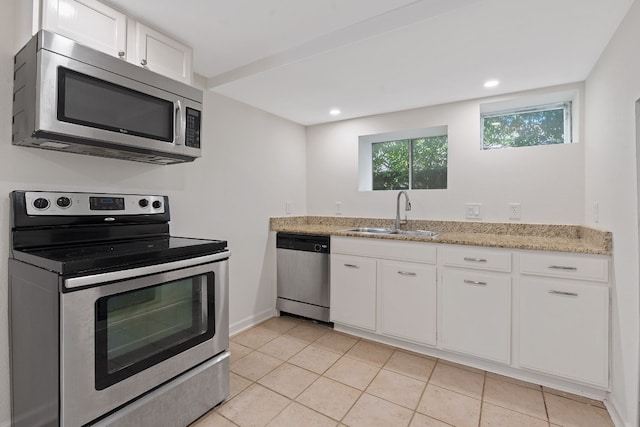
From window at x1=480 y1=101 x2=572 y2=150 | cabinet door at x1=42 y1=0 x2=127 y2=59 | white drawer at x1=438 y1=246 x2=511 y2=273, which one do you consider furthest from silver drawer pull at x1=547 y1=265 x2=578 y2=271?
cabinet door at x1=42 y1=0 x2=127 y2=59

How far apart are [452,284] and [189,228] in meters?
1.99

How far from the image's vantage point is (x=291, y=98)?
2.72 m

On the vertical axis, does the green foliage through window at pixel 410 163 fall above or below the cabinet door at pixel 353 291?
above

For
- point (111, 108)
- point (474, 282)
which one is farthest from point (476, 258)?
point (111, 108)

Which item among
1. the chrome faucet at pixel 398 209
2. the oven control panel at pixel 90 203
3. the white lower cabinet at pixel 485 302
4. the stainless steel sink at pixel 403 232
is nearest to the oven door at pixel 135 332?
the oven control panel at pixel 90 203

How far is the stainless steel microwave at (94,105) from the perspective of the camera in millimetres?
1290

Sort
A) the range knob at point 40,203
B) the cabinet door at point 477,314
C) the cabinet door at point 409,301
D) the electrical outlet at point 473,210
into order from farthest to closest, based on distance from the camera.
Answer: the electrical outlet at point 473,210
the cabinet door at point 409,301
the cabinet door at point 477,314
the range knob at point 40,203

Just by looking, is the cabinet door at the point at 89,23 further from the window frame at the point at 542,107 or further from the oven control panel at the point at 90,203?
the window frame at the point at 542,107

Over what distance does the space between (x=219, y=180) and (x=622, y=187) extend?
8.59ft

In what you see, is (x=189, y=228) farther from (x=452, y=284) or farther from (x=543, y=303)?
(x=543, y=303)

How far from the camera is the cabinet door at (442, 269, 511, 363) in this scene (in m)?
2.03

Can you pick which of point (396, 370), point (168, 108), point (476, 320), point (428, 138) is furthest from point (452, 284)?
point (168, 108)

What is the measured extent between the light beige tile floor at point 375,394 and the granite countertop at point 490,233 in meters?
0.89

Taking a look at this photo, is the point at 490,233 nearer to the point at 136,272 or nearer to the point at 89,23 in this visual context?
the point at 136,272
